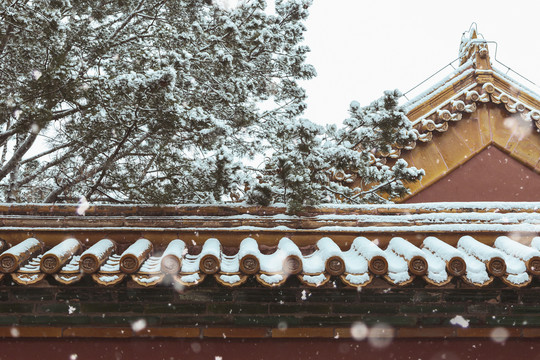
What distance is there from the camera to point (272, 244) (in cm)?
301

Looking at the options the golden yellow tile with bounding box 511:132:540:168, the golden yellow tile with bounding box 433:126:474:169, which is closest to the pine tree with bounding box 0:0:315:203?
the golden yellow tile with bounding box 433:126:474:169

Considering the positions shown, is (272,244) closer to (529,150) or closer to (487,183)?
(487,183)

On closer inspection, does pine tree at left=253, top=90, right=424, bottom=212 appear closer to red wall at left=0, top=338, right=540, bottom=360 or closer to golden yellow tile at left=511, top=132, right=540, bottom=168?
red wall at left=0, top=338, right=540, bottom=360

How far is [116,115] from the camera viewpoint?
3701 mm

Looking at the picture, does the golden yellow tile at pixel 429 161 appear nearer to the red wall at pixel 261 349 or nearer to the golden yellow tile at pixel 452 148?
the golden yellow tile at pixel 452 148

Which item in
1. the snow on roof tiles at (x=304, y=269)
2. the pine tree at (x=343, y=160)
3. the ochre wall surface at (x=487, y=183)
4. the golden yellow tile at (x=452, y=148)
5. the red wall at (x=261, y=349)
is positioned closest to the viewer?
the snow on roof tiles at (x=304, y=269)

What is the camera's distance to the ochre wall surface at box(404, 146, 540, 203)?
16.8 ft

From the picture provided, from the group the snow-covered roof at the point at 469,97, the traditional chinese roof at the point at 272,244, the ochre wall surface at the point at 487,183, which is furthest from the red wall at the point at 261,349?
the snow-covered roof at the point at 469,97

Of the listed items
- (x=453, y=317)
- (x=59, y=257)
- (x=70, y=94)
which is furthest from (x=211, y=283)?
(x=70, y=94)

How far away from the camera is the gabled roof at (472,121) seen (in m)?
5.26

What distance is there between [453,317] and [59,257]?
2.47 metres

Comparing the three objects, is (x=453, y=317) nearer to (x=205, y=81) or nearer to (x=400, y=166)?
(x=400, y=166)

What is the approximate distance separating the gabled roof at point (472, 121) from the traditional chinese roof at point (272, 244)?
6.42 feet

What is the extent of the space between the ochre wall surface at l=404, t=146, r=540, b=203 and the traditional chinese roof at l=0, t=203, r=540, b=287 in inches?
68.9
